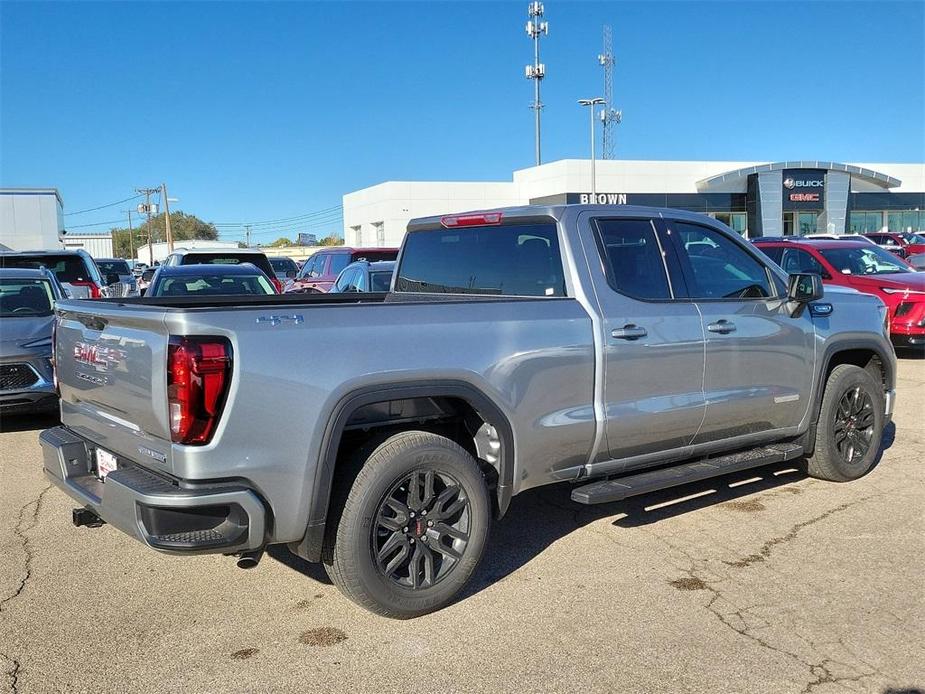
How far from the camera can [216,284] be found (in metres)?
11.0

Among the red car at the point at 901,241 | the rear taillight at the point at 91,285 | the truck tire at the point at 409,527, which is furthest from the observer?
the red car at the point at 901,241

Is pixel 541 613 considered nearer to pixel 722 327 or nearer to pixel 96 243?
pixel 722 327

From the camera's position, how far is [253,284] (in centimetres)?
1104

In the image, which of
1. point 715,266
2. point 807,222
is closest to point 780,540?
point 715,266

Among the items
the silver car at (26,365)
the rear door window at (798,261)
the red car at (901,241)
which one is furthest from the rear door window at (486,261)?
the red car at (901,241)

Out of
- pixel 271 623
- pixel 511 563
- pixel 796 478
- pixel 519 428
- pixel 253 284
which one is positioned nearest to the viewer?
pixel 271 623

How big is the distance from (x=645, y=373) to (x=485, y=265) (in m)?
1.16

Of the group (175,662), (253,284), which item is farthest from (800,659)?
(253,284)

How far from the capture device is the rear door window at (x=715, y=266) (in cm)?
517

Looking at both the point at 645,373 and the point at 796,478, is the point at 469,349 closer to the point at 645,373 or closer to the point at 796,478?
the point at 645,373

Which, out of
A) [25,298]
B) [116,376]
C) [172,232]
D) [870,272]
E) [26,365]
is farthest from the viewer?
[172,232]

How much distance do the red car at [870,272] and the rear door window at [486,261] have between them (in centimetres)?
835

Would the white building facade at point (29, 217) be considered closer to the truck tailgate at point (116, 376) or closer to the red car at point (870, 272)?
the red car at point (870, 272)

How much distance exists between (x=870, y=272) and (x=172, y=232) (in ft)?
326
